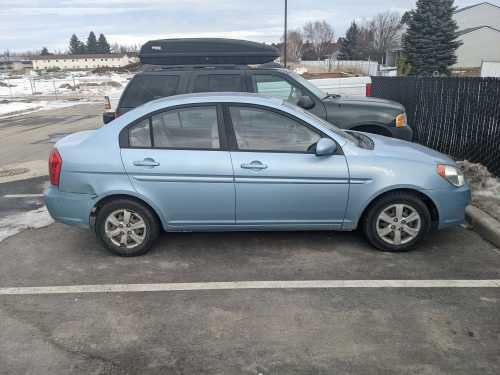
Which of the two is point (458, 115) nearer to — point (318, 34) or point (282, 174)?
point (282, 174)

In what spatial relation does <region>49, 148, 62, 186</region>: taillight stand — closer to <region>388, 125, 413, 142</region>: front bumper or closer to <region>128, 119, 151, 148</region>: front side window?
<region>128, 119, 151, 148</region>: front side window

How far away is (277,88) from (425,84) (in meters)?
3.96

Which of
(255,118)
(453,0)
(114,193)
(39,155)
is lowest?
(39,155)

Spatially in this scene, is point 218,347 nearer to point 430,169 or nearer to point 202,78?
point 430,169

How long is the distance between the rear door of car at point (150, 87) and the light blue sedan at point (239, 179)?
269 cm

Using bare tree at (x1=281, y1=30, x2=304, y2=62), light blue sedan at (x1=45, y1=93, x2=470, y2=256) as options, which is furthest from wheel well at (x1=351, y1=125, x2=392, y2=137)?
bare tree at (x1=281, y1=30, x2=304, y2=62)

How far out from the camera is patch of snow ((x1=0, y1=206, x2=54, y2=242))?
5484 mm

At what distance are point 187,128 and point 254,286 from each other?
66.8 inches

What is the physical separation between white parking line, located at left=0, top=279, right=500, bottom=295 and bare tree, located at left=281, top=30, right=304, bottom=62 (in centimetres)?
8749

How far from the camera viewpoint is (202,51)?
809cm

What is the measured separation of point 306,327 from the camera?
3.37 meters

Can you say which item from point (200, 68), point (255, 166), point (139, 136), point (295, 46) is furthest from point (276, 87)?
point (295, 46)

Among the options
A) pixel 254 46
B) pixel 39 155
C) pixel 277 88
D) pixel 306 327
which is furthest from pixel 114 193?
pixel 39 155

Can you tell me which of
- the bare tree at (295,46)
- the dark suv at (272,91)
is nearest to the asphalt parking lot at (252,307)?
the dark suv at (272,91)
